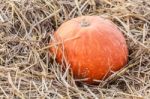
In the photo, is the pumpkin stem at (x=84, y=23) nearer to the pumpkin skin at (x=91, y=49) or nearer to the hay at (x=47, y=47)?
the pumpkin skin at (x=91, y=49)

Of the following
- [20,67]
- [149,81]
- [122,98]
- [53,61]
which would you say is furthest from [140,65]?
[20,67]

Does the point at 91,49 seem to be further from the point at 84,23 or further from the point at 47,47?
the point at 47,47

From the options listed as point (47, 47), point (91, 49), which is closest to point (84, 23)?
point (91, 49)

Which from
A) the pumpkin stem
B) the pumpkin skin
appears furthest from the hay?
the pumpkin stem

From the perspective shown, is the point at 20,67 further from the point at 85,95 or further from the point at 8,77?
the point at 85,95

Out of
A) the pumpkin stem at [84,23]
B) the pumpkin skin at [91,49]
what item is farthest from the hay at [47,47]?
the pumpkin stem at [84,23]
